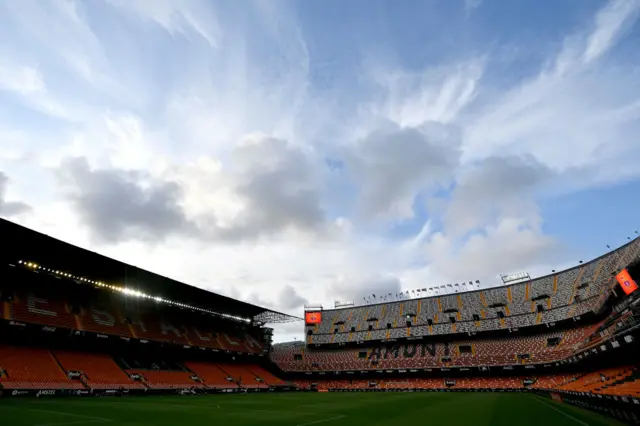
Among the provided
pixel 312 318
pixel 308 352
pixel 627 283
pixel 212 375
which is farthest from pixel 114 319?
pixel 627 283

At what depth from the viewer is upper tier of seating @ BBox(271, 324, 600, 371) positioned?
184 ft

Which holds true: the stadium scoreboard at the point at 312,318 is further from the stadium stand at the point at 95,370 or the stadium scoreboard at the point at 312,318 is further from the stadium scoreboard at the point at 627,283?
the stadium scoreboard at the point at 627,283

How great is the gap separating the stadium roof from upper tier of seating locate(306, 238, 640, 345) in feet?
93.4

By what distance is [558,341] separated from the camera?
2248 inches

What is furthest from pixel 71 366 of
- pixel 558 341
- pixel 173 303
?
pixel 558 341

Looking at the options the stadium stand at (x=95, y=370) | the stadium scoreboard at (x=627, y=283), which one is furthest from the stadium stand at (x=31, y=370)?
the stadium scoreboard at (x=627, y=283)

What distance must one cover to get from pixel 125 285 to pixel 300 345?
45283mm

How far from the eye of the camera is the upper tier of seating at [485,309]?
180 feet

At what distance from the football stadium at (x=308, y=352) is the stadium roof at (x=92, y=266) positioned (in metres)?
0.26

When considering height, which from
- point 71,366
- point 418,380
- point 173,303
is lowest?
point 418,380

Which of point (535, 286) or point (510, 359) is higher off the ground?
point (535, 286)

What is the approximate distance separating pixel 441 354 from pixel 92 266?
58.6 meters

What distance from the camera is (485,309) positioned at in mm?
70812

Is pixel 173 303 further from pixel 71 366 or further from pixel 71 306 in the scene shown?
pixel 71 366
